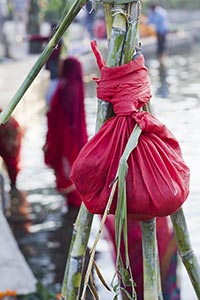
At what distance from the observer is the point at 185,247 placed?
290 centimetres

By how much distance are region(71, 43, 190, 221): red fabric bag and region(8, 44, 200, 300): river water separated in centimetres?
303

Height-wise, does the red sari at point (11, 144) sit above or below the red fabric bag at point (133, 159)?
below

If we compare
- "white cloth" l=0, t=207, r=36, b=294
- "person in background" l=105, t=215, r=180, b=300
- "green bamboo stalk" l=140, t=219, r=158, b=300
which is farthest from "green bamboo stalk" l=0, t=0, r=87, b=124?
"white cloth" l=0, t=207, r=36, b=294

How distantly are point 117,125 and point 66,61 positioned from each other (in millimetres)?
4604

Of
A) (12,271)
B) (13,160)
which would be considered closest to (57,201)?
(13,160)

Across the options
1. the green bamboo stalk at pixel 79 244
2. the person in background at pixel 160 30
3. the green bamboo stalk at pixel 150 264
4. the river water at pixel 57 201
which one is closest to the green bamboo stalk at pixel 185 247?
the green bamboo stalk at pixel 150 264

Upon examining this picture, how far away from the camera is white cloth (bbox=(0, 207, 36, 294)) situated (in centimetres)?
486

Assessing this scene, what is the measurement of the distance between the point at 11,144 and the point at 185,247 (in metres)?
5.25

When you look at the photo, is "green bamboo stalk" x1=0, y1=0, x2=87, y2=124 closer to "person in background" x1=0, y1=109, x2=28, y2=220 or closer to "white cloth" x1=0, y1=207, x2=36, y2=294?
"white cloth" x1=0, y1=207, x2=36, y2=294

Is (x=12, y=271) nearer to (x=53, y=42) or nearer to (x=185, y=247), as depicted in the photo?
(x=185, y=247)

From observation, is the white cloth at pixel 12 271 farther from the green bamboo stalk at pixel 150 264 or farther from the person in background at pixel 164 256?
the green bamboo stalk at pixel 150 264

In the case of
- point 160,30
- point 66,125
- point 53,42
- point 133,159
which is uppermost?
point 53,42

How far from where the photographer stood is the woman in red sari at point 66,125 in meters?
7.20

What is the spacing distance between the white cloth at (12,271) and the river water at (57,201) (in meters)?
0.70
